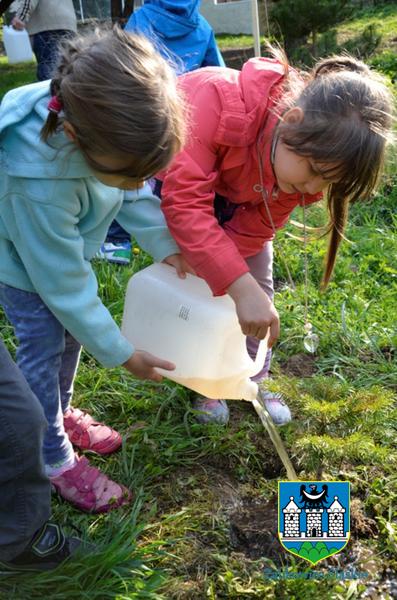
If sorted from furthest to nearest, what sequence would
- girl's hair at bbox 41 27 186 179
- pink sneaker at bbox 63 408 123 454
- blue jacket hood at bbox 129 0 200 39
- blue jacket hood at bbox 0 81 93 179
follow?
blue jacket hood at bbox 129 0 200 39
pink sneaker at bbox 63 408 123 454
blue jacket hood at bbox 0 81 93 179
girl's hair at bbox 41 27 186 179

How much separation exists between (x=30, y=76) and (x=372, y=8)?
5.87 metres

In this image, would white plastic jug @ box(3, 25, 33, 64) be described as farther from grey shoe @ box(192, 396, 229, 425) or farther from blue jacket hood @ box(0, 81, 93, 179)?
blue jacket hood @ box(0, 81, 93, 179)

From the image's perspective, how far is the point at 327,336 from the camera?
2748mm

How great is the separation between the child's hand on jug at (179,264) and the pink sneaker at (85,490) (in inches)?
23.5

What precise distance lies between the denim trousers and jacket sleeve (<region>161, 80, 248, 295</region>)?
559mm

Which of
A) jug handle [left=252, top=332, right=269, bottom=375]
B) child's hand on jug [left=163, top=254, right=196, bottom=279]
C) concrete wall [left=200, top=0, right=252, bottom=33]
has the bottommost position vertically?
concrete wall [left=200, top=0, right=252, bottom=33]

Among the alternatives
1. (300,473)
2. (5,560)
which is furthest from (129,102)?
(300,473)

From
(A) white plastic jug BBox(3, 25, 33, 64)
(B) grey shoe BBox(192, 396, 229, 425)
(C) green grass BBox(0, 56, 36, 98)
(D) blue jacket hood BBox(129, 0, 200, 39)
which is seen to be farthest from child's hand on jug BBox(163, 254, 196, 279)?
(A) white plastic jug BBox(3, 25, 33, 64)

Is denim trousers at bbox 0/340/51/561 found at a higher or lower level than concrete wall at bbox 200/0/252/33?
higher

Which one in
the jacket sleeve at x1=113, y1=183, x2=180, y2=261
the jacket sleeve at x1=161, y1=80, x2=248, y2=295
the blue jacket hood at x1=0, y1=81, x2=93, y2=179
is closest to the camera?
the blue jacket hood at x1=0, y1=81, x2=93, y2=179

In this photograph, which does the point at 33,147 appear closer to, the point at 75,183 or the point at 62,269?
the point at 75,183

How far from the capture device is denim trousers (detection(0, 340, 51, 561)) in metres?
1.49

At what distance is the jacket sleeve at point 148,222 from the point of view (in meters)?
1.95

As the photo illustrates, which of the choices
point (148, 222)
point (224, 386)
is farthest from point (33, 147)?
point (224, 386)
